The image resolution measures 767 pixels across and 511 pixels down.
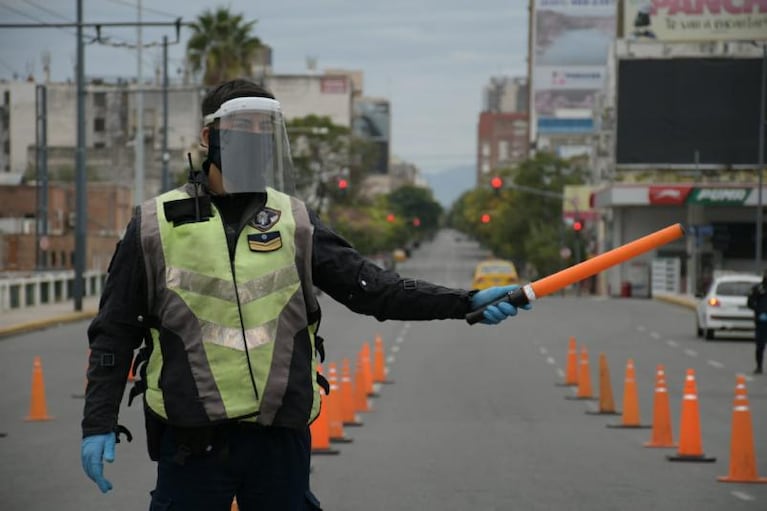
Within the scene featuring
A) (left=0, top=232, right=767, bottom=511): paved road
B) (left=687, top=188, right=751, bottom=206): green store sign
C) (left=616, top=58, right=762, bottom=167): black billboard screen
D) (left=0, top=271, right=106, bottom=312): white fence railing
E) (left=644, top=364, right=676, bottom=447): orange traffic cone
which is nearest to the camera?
(left=0, top=232, right=767, bottom=511): paved road

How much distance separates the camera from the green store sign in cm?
7506

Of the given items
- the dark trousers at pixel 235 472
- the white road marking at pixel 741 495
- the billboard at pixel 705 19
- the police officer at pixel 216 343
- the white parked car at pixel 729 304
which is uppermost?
the billboard at pixel 705 19

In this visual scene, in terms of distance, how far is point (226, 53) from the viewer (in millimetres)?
72062

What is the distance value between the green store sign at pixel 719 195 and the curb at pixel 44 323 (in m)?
38.0

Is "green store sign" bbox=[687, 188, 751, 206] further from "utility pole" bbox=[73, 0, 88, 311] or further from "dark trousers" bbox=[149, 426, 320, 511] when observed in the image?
"dark trousers" bbox=[149, 426, 320, 511]

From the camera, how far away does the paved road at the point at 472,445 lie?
483 inches

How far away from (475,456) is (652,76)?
2388 inches

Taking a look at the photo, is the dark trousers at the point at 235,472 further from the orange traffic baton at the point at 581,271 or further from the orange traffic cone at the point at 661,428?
the orange traffic cone at the point at 661,428

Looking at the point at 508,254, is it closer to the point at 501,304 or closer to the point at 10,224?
the point at 10,224

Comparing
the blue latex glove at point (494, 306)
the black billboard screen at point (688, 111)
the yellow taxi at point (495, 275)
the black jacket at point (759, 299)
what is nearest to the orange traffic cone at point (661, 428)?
the black jacket at point (759, 299)

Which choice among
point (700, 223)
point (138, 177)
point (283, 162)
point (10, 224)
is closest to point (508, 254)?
point (700, 223)

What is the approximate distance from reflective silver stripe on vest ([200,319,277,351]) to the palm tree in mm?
67466

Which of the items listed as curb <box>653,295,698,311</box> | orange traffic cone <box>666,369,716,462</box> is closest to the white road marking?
orange traffic cone <box>666,369,716,462</box>

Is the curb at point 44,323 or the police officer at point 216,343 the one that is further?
the curb at point 44,323
